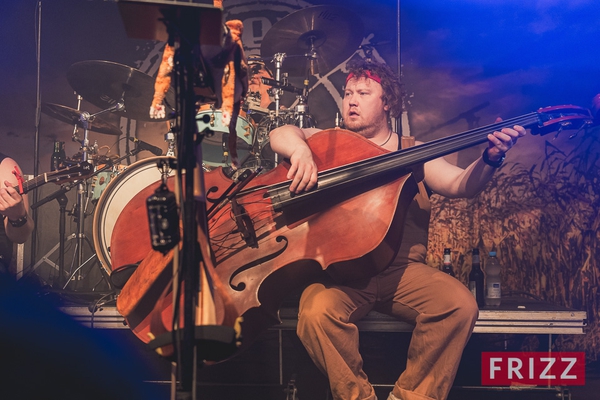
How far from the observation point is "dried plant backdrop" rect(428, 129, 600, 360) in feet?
13.0

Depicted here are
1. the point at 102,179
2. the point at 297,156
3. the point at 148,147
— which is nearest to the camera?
the point at 297,156

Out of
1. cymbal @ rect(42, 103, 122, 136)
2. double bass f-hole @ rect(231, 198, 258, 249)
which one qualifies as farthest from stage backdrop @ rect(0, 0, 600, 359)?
double bass f-hole @ rect(231, 198, 258, 249)

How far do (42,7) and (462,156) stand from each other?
389 cm

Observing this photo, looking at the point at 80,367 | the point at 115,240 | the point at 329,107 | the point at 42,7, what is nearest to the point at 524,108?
the point at 329,107

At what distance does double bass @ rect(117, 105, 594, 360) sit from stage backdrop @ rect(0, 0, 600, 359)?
1632 millimetres

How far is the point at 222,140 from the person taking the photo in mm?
4434

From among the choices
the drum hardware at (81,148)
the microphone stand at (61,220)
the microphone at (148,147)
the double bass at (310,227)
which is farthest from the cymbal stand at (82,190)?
the double bass at (310,227)

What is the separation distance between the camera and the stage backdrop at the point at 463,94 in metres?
4.07

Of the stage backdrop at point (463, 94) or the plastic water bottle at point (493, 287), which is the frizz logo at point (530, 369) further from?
the stage backdrop at point (463, 94)

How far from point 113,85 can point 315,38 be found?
1.65 meters

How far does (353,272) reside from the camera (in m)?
2.57

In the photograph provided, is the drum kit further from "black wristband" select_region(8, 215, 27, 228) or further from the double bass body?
the double bass body

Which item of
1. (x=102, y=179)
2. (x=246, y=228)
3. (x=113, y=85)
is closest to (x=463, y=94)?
(x=246, y=228)

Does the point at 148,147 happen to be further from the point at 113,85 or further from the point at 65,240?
the point at 65,240
